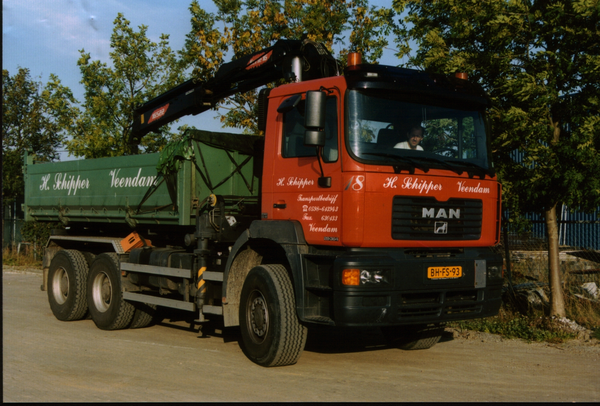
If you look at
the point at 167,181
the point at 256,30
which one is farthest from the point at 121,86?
the point at 167,181

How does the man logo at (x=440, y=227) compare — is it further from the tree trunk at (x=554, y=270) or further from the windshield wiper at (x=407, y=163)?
the tree trunk at (x=554, y=270)

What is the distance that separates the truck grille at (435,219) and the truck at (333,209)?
14mm

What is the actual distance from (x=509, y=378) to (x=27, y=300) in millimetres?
10228

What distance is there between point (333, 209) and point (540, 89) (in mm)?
4034

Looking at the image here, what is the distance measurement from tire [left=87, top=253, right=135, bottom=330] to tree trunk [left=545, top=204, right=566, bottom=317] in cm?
631

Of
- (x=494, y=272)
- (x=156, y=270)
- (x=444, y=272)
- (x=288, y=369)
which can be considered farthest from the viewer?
(x=156, y=270)

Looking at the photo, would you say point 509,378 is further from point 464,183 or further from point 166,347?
point 166,347

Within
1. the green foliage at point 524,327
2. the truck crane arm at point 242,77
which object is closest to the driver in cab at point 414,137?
the truck crane arm at point 242,77

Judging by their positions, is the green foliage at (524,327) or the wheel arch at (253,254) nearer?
the wheel arch at (253,254)

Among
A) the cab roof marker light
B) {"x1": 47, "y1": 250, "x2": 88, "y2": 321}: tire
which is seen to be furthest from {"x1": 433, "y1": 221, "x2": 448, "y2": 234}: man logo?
{"x1": 47, "y1": 250, "x2": 88, "y2": 321}: tire

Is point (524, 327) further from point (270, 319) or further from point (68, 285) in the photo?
point (68, 285)

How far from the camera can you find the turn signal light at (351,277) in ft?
20.3

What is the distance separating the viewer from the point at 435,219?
6758mm

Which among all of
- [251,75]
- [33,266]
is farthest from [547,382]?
[33,266]
